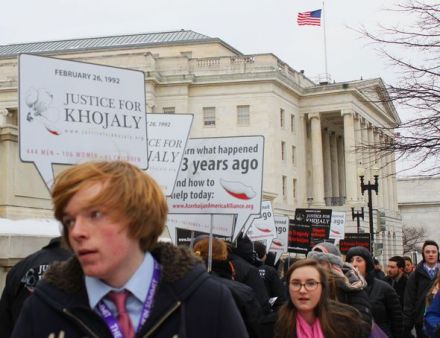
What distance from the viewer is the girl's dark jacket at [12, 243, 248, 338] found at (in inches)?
85.4

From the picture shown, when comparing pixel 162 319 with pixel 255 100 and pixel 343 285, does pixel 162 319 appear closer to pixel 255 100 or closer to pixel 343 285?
pixel 343 285

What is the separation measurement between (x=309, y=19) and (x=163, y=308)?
5684 cm

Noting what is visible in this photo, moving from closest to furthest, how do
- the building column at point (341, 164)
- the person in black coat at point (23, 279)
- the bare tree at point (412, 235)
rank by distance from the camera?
the person in black coat at point (23, 279), the building column at point (341, 164), the bare tree at point (412, 235)

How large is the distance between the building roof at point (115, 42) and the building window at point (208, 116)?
10552 mm

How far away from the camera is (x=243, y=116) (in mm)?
61625

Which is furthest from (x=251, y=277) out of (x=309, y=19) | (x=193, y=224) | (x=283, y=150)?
(x=283, y=150)

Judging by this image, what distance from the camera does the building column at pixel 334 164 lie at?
252 ft

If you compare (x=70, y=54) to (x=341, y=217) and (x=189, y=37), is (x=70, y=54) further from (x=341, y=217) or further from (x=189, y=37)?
(x=341, y=217)

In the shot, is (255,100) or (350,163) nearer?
(255,100)

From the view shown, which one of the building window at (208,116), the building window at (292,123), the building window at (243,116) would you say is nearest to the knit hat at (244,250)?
the building window at (243,116)

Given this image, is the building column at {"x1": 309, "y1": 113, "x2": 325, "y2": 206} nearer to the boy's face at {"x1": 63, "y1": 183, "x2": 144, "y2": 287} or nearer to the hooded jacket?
the hooded jacket

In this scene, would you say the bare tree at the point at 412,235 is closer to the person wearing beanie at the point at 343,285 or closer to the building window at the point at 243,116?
the building window at the point at 243,116

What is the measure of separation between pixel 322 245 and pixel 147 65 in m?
55.1

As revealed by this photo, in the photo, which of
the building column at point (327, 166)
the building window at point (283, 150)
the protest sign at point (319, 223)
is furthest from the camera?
the building column at point (327, 166)
